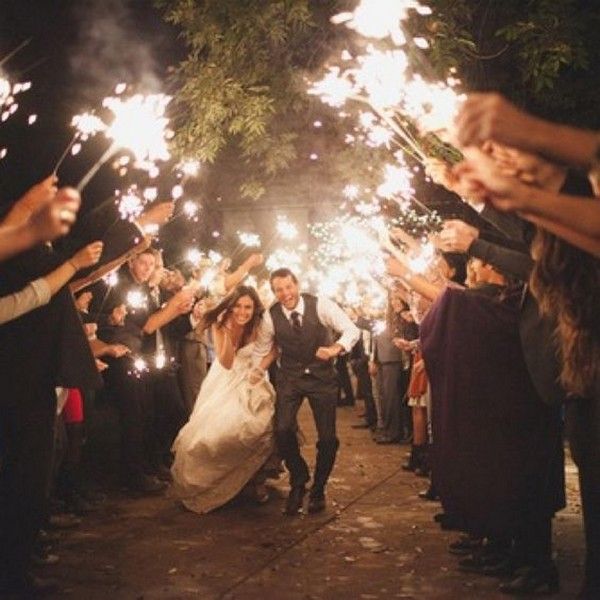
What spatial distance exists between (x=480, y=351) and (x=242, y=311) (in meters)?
3.54

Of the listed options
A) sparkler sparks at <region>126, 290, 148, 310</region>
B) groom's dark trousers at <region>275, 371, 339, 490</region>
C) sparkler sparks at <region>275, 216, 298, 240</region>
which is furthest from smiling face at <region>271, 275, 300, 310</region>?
sparkler sparks at <region>275, 216, 298, 240</region>

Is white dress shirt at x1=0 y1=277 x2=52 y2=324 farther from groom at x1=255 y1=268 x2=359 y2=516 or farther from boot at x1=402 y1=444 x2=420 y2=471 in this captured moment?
boot at x1=402 y1=444 x2=420 y2=471

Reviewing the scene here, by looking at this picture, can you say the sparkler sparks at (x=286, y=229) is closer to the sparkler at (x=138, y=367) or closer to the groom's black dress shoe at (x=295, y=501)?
the sparkler at (x=138, y=367)

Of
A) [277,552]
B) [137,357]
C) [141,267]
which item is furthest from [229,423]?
[141,267]

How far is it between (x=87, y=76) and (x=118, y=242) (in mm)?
10714

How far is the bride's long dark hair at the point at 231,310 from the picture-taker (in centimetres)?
877

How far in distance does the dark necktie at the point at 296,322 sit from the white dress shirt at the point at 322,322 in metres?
0.03

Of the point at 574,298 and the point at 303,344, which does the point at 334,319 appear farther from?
the point at 574,298

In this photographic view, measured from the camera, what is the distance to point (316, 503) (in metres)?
8.14

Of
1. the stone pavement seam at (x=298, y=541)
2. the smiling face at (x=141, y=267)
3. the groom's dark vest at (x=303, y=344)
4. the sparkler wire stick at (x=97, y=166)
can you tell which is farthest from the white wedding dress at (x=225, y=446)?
the sparkler wire stick at (x=97, y=166)

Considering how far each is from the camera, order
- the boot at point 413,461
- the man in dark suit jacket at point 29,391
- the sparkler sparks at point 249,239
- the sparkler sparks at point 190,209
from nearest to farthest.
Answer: the man in dark suit jacket at point 29,391, the boot at point 413,461, the sparkler sparks at point 190,209, the sparkler sparks at point 249,239

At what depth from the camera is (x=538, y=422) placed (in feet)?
18.4

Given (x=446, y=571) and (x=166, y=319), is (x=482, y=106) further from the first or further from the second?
(x=166, y=319)

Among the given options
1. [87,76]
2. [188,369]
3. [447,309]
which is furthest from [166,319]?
[87,76]
